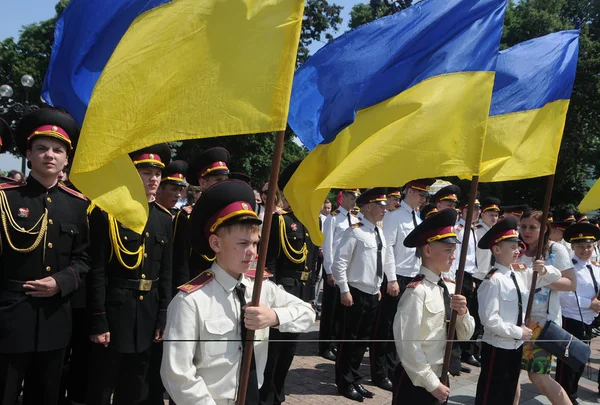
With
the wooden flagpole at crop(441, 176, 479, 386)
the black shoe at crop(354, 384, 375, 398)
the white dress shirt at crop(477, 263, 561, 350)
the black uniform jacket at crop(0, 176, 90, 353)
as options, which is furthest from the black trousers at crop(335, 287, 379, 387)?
the black uniform jacket at crop(0, 176, 90, 353)

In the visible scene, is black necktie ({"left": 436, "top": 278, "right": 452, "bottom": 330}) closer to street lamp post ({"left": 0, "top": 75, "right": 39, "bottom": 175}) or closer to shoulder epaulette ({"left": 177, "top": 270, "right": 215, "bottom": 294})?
shoulder epaulette ({"left": 177, "top": 270, "right": 215, "bottom": 294})

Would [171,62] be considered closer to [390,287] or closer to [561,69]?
[561,69]

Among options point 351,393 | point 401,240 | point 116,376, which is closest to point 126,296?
point 116,376

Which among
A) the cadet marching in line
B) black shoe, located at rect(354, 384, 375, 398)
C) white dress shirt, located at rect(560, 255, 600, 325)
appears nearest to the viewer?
the cadet marching in line

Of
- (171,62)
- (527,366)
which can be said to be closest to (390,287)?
(527,366)

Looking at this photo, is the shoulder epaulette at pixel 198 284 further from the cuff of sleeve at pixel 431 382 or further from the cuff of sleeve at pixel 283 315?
the cuff of sleeve at pixel 431 382

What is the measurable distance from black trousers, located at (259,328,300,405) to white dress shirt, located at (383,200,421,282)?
2.64 metres

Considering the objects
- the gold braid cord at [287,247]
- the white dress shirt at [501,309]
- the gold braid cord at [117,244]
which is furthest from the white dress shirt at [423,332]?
the gold braid cord at [287,247]

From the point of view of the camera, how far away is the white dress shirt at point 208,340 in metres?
2.68

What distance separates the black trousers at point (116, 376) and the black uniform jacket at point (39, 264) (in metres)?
0.48

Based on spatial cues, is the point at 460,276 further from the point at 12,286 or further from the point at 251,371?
the point at 12,286

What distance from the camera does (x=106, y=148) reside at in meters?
2.69

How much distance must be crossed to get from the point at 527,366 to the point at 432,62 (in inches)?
132

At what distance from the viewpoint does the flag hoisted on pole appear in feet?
14.8
